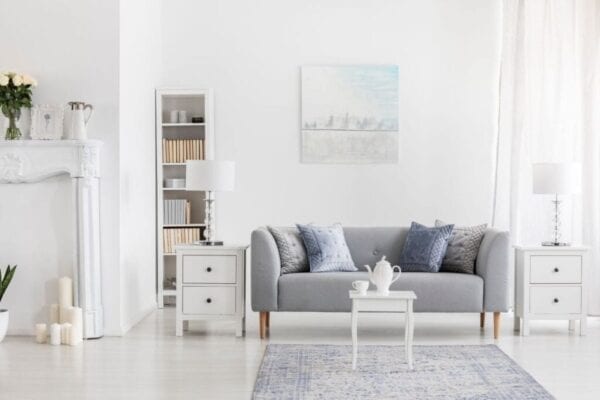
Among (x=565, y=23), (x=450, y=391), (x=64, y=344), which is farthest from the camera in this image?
(x=565, y=23)

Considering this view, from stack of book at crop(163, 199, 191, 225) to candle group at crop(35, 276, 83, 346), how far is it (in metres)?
1.49

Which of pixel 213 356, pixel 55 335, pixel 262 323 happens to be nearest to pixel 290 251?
pixel 262 323

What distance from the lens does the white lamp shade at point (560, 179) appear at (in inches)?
227

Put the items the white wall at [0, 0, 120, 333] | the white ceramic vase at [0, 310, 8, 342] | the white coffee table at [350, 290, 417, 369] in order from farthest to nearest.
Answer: the white wall at [0, 0, 120, 333], the white ceramic vase at [0, 310, 8, 342], the white coffee table at [350, 290, 417, 369]

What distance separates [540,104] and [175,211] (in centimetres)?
318

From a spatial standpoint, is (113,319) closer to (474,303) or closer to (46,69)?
(46,69)

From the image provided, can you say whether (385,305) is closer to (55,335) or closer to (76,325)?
(76,325)

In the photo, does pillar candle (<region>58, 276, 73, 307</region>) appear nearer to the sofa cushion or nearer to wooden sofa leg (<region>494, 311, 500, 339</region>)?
the sofa cushion

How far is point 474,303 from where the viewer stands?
5.46m

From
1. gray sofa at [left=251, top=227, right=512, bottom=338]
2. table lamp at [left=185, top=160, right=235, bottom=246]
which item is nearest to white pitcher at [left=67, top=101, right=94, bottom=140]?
table lamp at [left=185, top=160, right=235, bottom=246]

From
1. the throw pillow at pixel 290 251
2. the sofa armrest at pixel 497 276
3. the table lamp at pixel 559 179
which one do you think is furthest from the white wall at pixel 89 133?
the table lamp at pixel 559 179

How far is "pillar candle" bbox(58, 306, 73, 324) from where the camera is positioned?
5375 mm

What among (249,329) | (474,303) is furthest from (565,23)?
(249,329)

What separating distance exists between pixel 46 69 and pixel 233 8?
1.97 meters
